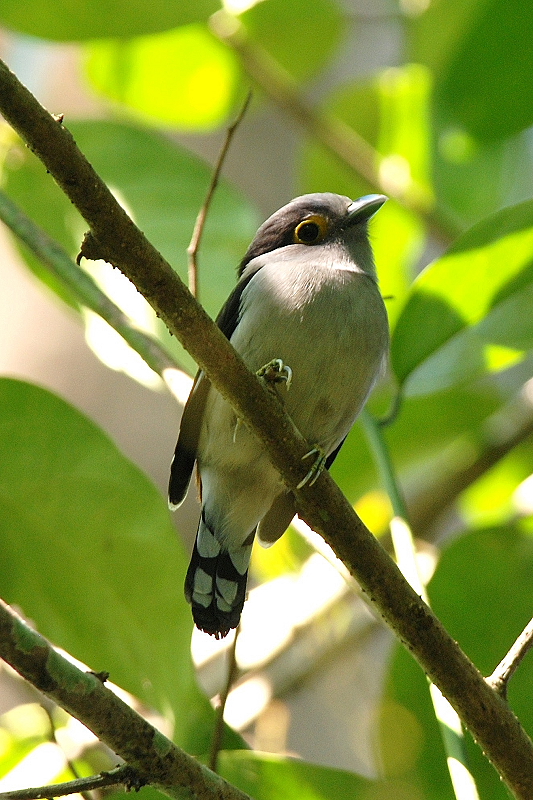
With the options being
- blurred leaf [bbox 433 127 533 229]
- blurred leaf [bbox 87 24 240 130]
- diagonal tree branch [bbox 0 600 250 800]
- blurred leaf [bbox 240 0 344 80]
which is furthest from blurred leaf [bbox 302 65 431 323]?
diagonal tree branch [bbox 0 600 250 800]

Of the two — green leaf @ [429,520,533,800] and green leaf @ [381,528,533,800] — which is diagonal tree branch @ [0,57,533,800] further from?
green leaf @ [429,520,533,800]

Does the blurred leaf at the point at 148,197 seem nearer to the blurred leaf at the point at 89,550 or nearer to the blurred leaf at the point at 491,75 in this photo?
the blurred leaf at the point at 491,75

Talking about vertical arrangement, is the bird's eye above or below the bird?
above

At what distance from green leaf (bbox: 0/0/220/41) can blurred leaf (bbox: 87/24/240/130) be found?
86 cm

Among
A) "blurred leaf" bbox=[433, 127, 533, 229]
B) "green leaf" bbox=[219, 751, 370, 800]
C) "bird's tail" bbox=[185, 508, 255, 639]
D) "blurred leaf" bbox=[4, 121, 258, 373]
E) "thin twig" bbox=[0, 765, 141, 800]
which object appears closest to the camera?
"thin twig" bbox=[0, 765, 141, 800]

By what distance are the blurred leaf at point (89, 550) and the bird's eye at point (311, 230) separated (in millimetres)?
1237

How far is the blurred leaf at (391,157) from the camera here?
156 inches

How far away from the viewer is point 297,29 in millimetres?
3736

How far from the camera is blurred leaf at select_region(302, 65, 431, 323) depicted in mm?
3971

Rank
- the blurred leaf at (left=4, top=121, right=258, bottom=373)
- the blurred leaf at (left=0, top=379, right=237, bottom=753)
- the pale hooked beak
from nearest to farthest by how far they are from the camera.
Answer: the blurred leaf at (left=0, top=379, right=237, bottom=753) → the blurred leaf at (left=4, top=121, right=258, bottom=373) → the pale hooked beak

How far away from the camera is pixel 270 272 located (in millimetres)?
2797

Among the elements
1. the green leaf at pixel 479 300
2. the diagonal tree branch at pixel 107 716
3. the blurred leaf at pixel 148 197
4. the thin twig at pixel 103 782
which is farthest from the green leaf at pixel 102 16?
the thin twig at pixel 103 782

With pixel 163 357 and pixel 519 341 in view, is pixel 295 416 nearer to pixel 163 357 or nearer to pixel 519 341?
pixel 163 357

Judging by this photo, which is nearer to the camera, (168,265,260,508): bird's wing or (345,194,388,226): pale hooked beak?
(168,265,260,508): bird's wing
